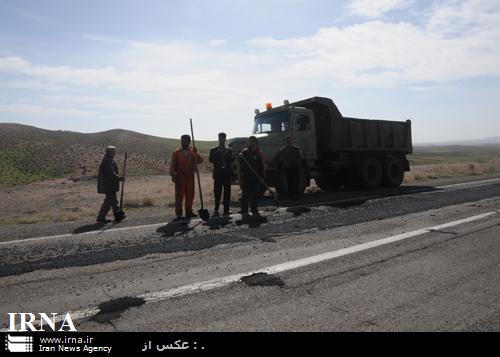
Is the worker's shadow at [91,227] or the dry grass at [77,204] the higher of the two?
the worker's shadow at [91,227]

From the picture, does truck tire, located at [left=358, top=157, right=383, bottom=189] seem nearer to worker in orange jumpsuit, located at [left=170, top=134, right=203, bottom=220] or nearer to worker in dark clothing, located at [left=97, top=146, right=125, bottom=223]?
worker in orange jumpsuit, located at [left=170, top=134, right=203, bottom=220]

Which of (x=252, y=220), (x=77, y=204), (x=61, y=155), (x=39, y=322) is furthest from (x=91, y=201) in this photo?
(x=61, y=155)

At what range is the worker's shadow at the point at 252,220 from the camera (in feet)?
24.5

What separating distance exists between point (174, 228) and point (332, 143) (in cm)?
792

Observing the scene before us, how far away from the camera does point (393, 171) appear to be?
15.8m

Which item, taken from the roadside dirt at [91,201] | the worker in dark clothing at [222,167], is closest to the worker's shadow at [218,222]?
the worker in dark clothing at [222,167]

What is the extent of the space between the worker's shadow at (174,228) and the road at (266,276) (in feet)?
0.12

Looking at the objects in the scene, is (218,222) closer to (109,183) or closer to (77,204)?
(109,183)

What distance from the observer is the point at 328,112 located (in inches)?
537

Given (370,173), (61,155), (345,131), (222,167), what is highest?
(61,155)

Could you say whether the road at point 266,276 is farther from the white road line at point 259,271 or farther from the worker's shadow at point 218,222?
the worker's shadow at point 218,222

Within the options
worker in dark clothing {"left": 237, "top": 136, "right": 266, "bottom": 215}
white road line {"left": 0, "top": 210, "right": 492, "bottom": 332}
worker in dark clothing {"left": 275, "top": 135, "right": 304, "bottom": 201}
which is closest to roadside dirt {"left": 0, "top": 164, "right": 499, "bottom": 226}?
worker in dark clothing {"left": 275, "top": 135, "right": 304, "bottom": 201}

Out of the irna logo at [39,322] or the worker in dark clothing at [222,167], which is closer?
the irna logo at [39,322]
